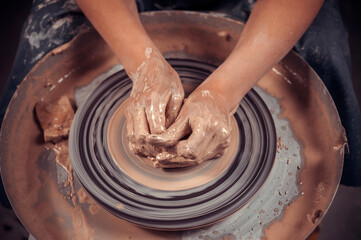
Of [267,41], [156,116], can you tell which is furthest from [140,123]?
[267,41]

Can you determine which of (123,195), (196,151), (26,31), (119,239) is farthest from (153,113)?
(26,31)

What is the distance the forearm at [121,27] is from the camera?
4.13 feet

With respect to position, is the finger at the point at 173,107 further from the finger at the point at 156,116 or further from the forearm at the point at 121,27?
the forearm at the point at 121,27

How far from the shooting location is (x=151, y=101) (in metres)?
1.11

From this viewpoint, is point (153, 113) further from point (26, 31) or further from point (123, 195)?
point (26, 31)

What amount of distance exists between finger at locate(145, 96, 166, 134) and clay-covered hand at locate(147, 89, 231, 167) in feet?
0.11

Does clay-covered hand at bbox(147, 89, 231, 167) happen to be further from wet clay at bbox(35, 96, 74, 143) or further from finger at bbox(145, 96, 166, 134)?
wet clay at bbox(35, 96, 74, 143)

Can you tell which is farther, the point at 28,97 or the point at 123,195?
the point at 28,97

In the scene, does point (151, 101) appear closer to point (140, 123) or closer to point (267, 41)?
point (140, 123)

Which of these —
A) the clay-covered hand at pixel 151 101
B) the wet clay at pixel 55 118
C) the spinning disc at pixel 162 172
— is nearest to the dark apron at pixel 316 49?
the wet clay at pixel 55 118

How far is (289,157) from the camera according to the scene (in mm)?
1247

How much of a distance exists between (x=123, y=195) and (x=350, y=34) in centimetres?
253

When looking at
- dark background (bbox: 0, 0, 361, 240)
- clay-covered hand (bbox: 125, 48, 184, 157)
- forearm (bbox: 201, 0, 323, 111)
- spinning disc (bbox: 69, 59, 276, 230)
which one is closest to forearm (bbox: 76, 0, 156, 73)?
clay-covered hand (bbox: 125, 48, 184, 157)

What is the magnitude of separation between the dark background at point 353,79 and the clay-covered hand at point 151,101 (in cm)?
138
